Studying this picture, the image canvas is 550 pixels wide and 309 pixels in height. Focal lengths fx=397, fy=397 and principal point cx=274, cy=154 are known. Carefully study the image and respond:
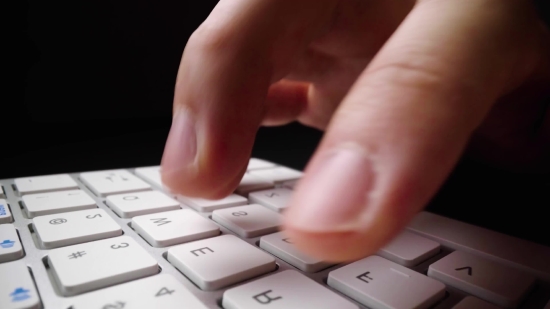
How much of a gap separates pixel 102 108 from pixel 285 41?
64cm

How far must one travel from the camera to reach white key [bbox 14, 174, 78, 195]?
1.60ft

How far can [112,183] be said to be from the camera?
53 centimetres

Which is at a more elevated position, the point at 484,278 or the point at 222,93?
the point at 222,93

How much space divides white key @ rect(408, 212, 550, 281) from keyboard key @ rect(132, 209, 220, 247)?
0.72ft

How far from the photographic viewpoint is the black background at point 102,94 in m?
0.77

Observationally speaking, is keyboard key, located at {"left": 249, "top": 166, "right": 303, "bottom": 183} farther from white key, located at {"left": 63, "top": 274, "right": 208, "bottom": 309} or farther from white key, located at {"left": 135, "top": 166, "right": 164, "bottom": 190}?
white key, located at {"left": 63, "top": 274, "right": 208, "bottom": 309}

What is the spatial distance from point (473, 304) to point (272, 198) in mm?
275

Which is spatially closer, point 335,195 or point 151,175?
point 335,195

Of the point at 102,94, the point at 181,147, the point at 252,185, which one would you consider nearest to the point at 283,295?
the point at 181,147

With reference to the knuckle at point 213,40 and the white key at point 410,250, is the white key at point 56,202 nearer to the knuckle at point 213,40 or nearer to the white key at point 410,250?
the knuckle at point 213,40

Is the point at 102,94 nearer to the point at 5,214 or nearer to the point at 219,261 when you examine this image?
the point at 5,214

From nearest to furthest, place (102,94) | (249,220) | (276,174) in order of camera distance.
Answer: (249,220)
(276,174)
(102,94)

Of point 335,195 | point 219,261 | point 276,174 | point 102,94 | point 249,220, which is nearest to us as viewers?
point 335,195

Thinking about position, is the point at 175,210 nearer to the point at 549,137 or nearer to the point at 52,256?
the point at 52,256
